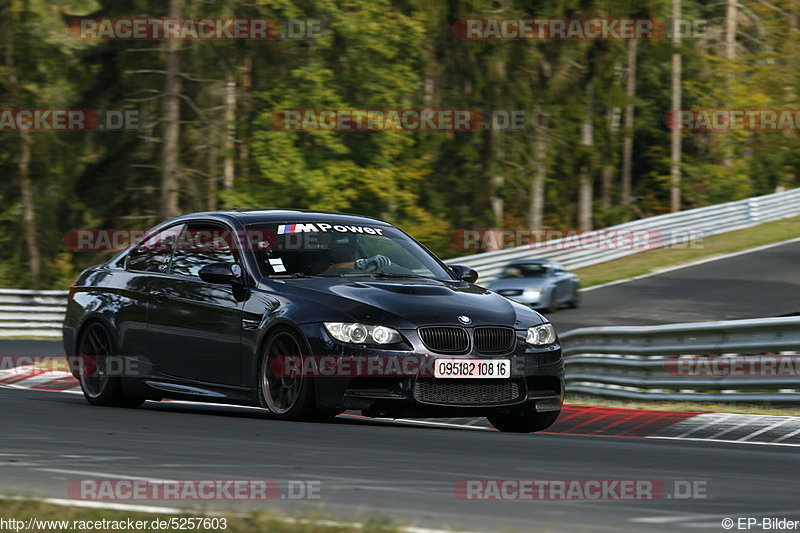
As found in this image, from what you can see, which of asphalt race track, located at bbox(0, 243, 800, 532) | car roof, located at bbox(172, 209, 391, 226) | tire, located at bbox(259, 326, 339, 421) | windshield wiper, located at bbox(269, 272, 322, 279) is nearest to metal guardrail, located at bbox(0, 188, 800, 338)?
asphalt race track, located at bbox(0, 243, 800, 532)

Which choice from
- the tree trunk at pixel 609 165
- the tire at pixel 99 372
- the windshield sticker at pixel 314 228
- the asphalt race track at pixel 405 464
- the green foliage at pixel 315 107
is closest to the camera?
the asphalt race track at pixel 405 464

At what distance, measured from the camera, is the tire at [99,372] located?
11.1 m

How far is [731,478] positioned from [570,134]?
40.0 m

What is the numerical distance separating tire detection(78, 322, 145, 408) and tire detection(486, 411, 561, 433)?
3.13 metres

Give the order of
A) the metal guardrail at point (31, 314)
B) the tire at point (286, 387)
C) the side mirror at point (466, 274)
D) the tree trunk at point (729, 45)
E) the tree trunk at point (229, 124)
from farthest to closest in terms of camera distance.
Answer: the tree trunk at point (729, 45)
the tree trunk at point (229, 124)
the metal guardrail at point (31, 314)
the side mirror at point (466, 274)
the tire at point (286, 387)

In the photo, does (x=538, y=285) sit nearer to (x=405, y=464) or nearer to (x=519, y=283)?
(x=519, y=283)

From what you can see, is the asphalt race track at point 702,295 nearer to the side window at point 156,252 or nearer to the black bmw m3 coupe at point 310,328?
the side window at point 156,252

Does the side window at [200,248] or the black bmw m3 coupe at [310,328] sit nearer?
the black bmw m3 coupe at [310,328]

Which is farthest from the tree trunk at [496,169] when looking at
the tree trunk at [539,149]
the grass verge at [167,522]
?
the grass verge at [167,522]

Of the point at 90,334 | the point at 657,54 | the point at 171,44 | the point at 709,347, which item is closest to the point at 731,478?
the point at 709,347

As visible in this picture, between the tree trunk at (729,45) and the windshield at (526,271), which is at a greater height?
the tree trunk at (729,45)

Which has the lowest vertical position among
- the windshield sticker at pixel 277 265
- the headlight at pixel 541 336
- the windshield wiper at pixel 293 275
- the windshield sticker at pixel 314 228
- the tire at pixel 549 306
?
the headlight at pixel 541 336

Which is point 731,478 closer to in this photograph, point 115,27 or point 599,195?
point 115,27

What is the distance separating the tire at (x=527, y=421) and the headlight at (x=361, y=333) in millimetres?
1383
